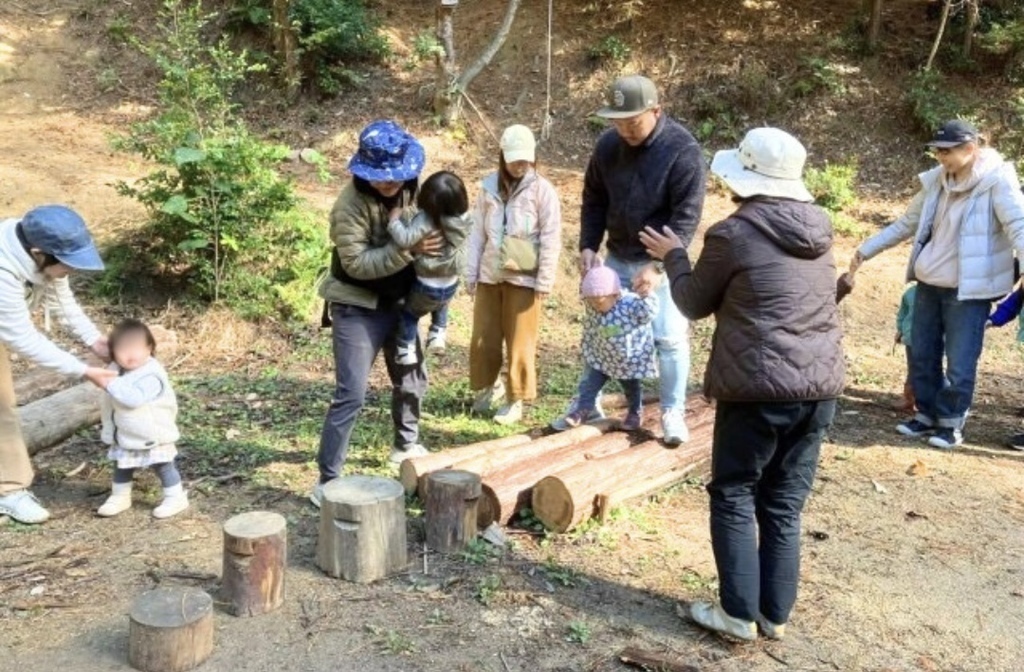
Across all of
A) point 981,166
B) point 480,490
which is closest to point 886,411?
point 981,166

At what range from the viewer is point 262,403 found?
677cm

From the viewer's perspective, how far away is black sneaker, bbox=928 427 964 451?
20.9ft

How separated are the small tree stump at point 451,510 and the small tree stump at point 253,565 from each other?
0.80 m

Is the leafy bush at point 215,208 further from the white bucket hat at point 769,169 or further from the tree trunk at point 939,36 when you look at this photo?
the tree trunk at point 939,36

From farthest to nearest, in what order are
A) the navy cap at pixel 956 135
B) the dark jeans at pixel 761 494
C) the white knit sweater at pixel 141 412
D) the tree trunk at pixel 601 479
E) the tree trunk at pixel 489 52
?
1. the tree trunk at pixel 489 52
2. the navy cap at pixel 956 135
3. the tree trunk at pixel 601 479
4. the white knit sweater at pixel 141 412
5. the dark jeans at pixel 761 494

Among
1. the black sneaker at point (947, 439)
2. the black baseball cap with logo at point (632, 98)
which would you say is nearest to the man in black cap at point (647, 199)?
the black baseball cap with logo at point (632, 98)

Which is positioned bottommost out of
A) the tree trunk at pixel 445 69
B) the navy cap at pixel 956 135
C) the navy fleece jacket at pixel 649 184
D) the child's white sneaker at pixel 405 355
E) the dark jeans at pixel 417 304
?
the child's white sneaker at pixel 405 355

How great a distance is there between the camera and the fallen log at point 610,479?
483 centimetres

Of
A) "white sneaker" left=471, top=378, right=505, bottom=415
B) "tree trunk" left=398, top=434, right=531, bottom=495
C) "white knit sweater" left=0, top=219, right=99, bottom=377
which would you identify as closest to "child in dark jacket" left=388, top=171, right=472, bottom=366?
"tree trunk" left=398, top=434, right=531, bottom=495

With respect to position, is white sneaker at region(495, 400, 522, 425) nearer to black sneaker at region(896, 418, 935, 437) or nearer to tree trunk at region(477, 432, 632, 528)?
tree trunk at region(477, 432, 632, 528)

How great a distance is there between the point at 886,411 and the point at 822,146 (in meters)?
6.78

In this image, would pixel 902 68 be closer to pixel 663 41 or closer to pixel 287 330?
pixel 663 41

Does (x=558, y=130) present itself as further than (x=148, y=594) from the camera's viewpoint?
Yes

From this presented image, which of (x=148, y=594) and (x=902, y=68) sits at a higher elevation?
(x=902, y=68)
